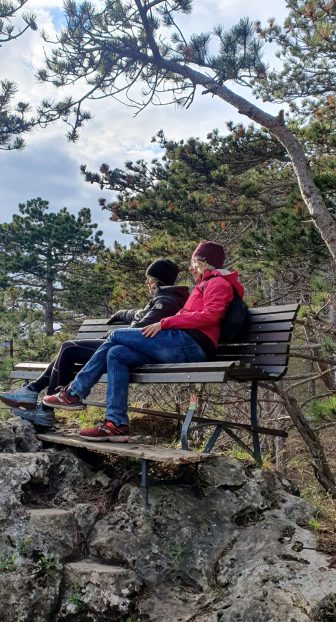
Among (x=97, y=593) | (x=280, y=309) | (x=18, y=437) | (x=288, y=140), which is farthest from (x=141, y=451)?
(x=288, y=140)

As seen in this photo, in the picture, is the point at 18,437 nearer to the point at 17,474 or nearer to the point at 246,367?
the point at 17,474

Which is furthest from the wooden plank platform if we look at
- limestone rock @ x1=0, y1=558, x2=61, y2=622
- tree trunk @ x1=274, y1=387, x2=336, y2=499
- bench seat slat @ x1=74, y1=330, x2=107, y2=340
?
tree trunk @ x1=274, y1=387, x2=336, y2=499

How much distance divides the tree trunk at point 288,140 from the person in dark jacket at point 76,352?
2.80m

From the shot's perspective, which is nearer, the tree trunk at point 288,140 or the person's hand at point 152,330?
the person's hand at point 152,330

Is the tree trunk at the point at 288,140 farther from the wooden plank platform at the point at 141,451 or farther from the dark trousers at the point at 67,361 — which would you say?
the wooden plank platform at the point at 141,451

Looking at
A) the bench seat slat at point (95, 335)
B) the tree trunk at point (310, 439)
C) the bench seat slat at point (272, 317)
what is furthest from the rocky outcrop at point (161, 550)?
the tree trunk at point (310, 439)

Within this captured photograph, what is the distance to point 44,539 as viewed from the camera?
3.03 meters

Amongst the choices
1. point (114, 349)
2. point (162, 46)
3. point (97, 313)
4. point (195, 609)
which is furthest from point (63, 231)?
point (195, 609)

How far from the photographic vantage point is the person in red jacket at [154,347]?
3.72 meters

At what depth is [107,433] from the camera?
145 inches

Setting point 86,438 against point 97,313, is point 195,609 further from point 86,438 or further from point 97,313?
point 97,313

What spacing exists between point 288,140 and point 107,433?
16.9 ft

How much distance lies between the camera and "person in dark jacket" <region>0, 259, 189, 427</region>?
4199 millimetres

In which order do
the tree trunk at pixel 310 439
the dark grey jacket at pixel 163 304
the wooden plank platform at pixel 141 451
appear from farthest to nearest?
the tree trunk at pixel 310 439, the dark grey jacket at pixel 163 304, the wooden plank platform at pixel 141 451
